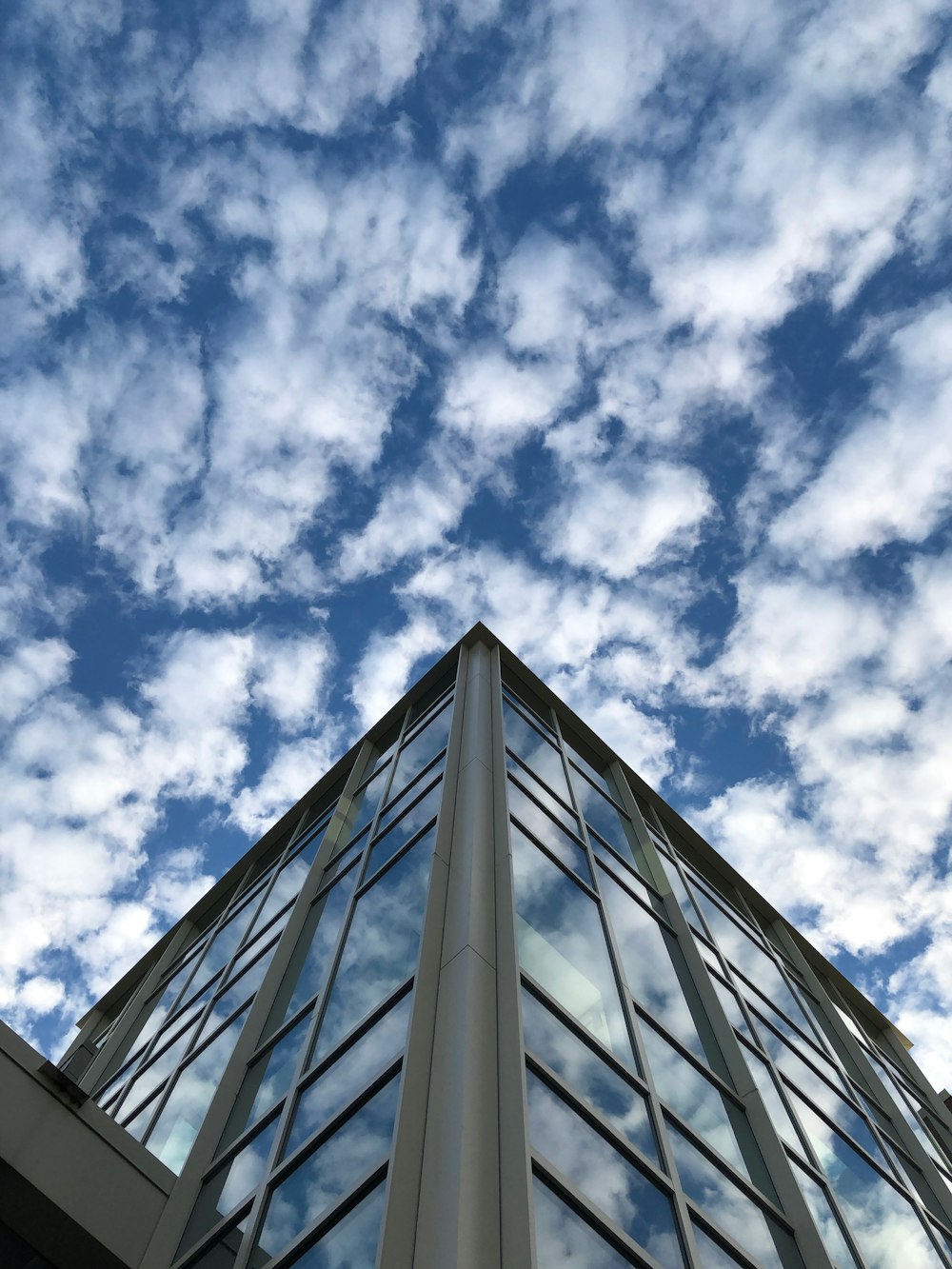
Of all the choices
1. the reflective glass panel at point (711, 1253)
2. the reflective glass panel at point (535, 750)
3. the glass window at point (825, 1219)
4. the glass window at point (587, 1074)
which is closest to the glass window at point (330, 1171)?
the glass window at point (587, 1074)

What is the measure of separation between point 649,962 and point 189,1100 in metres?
5.76

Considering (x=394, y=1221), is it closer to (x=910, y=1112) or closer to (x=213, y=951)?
(x=213, y=951)

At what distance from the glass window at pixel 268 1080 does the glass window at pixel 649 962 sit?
3558mm

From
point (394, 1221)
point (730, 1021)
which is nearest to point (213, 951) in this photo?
point (730, 1021)

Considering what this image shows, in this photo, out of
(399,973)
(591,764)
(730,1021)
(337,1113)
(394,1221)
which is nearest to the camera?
(394,1221)

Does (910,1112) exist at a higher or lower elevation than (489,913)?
lower

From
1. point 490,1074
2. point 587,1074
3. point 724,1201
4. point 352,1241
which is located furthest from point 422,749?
point 352,1241

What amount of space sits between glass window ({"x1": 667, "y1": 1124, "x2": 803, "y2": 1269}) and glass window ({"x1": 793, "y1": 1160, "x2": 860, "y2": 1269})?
0.73 m

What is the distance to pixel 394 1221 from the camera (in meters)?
5.09

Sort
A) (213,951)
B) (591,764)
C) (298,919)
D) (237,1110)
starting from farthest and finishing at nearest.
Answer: (591,764)
(213,951)
(298,919)
(237,1110)

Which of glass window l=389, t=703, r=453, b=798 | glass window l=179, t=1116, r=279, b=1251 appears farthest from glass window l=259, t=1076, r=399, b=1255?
glass window l=389, t=703, r=453, b=798

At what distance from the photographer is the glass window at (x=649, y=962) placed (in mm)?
9562

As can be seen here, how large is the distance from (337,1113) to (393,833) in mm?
4593

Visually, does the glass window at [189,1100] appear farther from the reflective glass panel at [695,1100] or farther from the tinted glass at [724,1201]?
the tinted glass at [724,1201]
